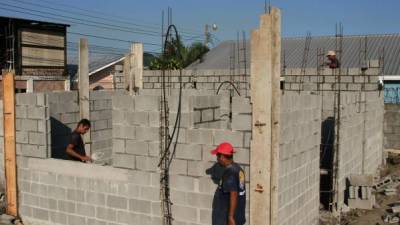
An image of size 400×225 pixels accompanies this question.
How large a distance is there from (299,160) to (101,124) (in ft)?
12.6

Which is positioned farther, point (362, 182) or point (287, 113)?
point (362, 182)

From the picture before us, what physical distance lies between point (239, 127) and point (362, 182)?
3.67 meters

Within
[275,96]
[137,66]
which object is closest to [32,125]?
[137,66]

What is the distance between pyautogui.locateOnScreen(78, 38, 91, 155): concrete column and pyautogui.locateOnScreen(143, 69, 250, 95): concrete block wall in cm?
379

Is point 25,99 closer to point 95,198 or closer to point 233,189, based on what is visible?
point 95,198

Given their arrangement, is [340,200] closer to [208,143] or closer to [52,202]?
[208,143]

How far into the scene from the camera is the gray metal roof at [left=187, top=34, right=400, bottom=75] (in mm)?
23000

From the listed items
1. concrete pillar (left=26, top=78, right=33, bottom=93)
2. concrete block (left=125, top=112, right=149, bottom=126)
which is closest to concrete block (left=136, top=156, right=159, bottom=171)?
concrete block (left=125, top=112, right=149, bottom=126)

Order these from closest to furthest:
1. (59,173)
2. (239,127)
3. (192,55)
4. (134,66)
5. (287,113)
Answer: (239,127) → (287,113) → (59,173) → (134,66) → (192,55)

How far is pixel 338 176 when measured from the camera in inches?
303

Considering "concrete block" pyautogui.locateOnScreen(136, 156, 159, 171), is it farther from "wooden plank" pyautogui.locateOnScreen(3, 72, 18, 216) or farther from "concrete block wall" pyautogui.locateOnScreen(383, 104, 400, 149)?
"concrete block wall" pyautogui.locateOnScreen(383, 104, 400, 149)

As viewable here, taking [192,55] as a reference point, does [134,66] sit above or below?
below

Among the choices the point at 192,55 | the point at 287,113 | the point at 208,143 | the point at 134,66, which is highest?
the point at 192,55

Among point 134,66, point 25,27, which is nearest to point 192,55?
point 25,27
